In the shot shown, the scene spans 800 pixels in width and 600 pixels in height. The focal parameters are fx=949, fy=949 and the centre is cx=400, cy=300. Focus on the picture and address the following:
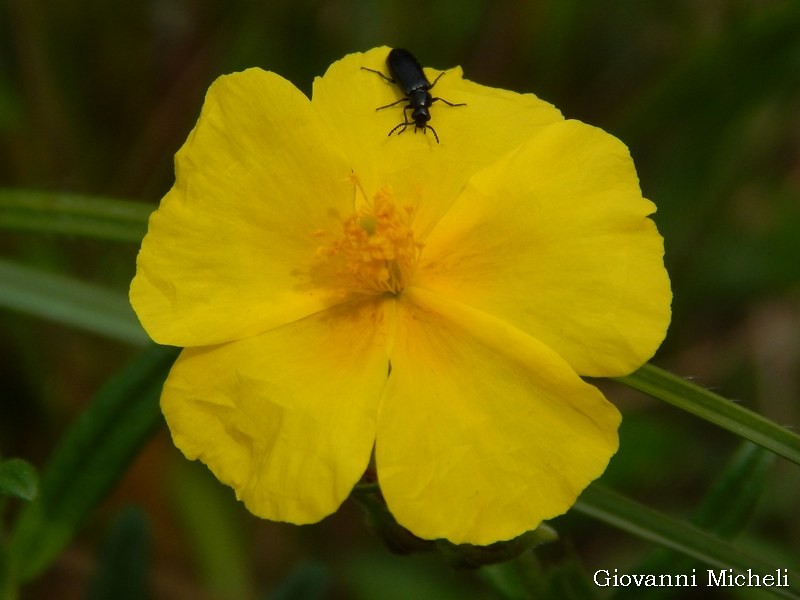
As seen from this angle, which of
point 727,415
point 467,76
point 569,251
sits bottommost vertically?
point 467,76

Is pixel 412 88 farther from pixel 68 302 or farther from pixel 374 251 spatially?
pixel 68 302

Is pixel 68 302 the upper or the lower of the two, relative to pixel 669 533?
lower

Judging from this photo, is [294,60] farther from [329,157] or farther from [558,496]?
[558,496]

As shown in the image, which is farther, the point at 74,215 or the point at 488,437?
the point at 74,215

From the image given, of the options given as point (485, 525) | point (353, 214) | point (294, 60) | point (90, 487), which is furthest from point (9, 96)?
point (485, 525)

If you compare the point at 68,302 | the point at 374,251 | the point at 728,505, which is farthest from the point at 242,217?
the point at 728,505

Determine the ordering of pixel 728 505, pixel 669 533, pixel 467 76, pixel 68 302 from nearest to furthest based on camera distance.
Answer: pixel 669 533 → pixel 728 505 → pixel 68 302 → pixel 467 76

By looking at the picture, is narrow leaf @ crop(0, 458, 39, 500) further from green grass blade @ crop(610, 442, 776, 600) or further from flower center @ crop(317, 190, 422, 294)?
green grass blade @ crop(610, 442, 776, 600)
